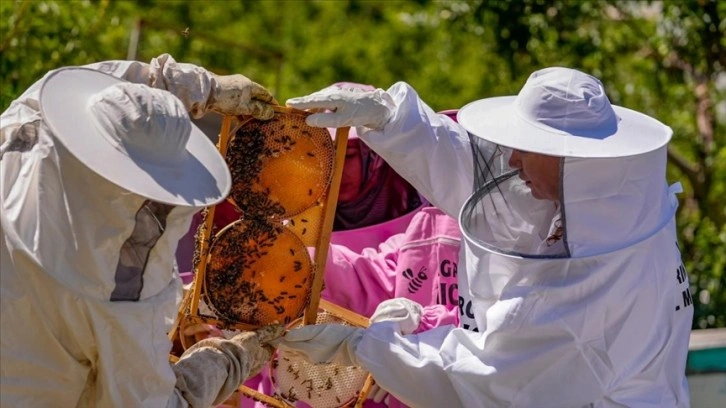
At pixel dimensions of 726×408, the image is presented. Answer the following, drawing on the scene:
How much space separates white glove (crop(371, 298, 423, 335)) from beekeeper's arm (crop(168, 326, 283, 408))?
1.29 ft

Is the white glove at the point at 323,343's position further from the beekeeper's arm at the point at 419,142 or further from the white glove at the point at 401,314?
the beekeeper's arm at the point at 419,142

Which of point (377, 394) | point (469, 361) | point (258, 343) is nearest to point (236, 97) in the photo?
point (258, 343)

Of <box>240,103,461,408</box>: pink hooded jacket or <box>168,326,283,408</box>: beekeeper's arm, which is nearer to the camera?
<box>168,326,283,408</box>: beekeeper's arm

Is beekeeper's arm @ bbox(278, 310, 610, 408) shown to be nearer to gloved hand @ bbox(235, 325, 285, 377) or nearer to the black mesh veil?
gloved hand @ bbox(235, 325, 285, 377)

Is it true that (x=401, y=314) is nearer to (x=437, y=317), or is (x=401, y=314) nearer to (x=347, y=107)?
(x=437, y=317)

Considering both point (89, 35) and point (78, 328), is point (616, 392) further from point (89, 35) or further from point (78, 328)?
point (89, 35)

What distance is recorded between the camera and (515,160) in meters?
3.59

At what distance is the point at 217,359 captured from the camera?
3305 millimetres

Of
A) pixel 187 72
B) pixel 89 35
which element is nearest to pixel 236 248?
pixel 187 72

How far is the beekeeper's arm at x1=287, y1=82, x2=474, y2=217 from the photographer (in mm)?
3848

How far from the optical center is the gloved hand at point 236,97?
3381 millimetres

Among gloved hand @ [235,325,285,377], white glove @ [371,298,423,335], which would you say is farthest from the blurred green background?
white glove @ [371,298,423,335]

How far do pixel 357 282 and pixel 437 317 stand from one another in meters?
0.35

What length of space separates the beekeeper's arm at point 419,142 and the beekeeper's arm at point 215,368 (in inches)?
30.0
